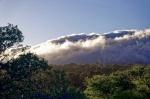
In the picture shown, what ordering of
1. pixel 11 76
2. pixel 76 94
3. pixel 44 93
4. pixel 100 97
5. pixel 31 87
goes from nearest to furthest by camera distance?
pixel 11 76, pixel 31 87, pixel 44 93, pixel 76 94, pixel 100 97

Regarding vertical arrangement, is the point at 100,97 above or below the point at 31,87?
below

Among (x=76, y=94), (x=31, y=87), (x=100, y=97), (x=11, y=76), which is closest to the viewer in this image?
(x=11, y=76)

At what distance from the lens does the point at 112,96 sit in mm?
123625

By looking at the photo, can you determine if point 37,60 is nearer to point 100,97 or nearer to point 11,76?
point 11,76

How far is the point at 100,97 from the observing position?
13338 centimetres

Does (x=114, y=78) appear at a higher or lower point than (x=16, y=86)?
lower

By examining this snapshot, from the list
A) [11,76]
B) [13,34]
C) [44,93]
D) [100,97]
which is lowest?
[100,97]

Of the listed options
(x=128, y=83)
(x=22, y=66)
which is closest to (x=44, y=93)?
(x=22, y=66)

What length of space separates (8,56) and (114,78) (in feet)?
298

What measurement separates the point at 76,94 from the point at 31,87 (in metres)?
53.5

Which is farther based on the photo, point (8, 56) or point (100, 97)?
point (100, 97)

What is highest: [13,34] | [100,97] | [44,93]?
[13,34]

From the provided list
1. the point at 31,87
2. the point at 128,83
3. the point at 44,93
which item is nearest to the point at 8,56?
the point at 31,87

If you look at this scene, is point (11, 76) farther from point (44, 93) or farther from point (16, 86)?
point (44, 93)
